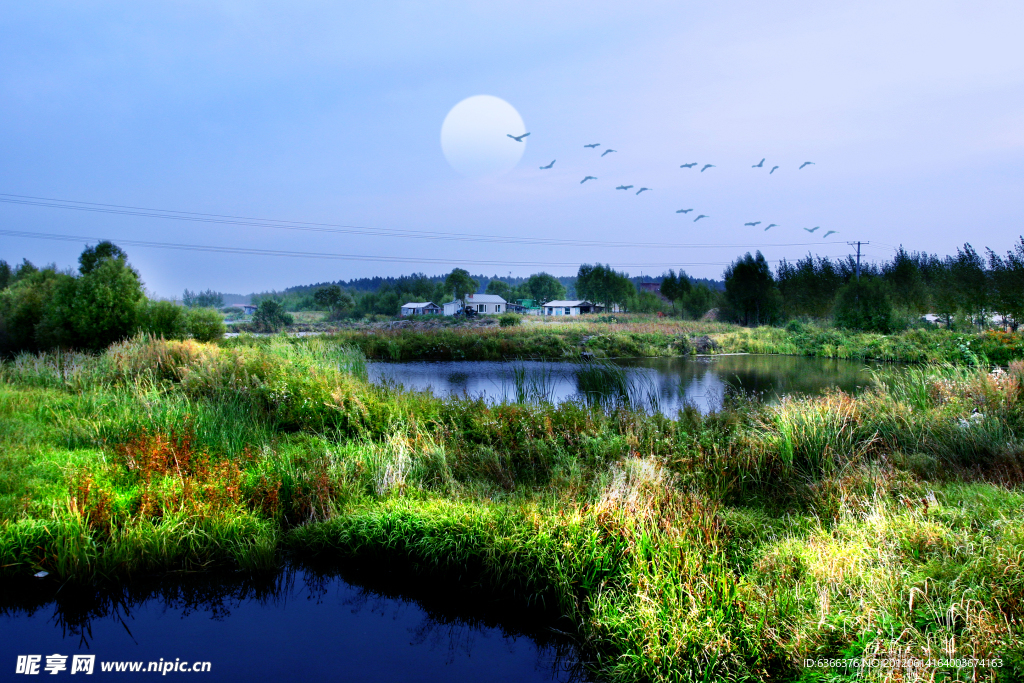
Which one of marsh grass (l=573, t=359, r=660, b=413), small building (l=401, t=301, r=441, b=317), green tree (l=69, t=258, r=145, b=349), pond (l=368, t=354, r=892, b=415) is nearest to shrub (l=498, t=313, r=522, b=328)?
pond (l=368, t=354, r=892, b=415)

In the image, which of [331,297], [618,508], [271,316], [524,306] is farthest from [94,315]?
[331,297]

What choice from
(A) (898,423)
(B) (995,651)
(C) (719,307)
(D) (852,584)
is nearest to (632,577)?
(D) (852,584)

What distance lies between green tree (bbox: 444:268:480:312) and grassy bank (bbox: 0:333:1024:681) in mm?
45461

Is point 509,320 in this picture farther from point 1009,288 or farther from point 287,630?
point 287,630

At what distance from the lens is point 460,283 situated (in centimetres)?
5419

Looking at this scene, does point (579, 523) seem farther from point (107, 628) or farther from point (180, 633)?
point (107, 628)

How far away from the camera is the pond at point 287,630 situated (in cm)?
334

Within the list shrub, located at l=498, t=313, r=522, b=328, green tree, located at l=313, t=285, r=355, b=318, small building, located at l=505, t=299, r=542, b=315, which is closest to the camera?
shrub, located at l=498, t=313, r=522, b=328

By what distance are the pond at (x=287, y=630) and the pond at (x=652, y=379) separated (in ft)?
17.4

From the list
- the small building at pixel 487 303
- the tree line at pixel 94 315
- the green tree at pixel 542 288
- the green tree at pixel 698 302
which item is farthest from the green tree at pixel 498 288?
the tree line at pixel 94 315

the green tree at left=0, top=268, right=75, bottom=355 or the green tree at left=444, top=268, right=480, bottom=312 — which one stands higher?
the green tree at left=444, top=268, right=480, bottom=312

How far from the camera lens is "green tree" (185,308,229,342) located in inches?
677

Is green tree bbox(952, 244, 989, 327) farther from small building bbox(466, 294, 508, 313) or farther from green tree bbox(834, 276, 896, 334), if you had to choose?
small building bbox(466, 294, 508, 313)

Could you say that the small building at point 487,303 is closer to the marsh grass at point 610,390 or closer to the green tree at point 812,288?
the green tree at point 812,288
